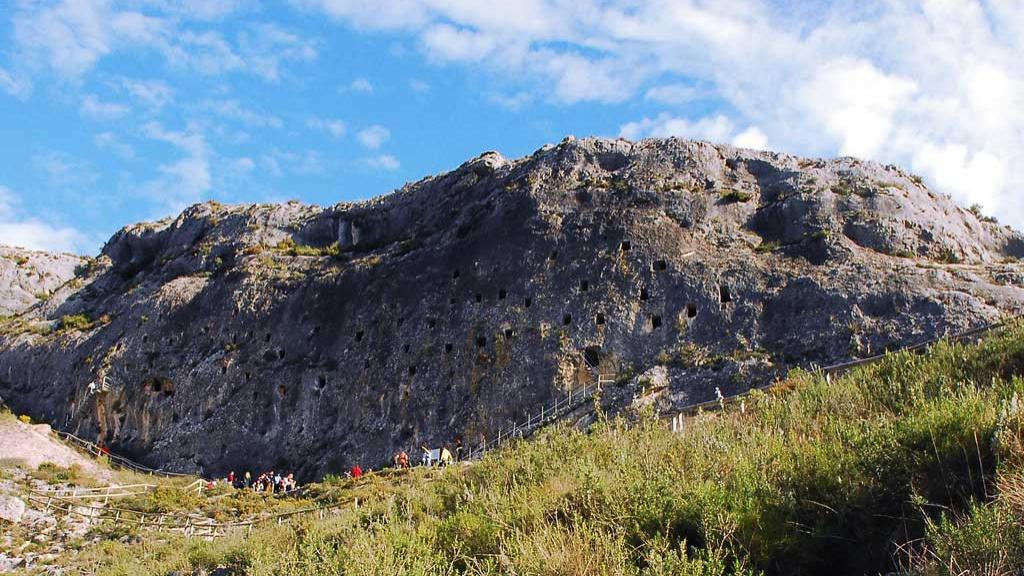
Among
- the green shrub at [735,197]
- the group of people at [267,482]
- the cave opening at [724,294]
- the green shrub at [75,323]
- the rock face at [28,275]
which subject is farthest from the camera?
the rock face at [28,275]

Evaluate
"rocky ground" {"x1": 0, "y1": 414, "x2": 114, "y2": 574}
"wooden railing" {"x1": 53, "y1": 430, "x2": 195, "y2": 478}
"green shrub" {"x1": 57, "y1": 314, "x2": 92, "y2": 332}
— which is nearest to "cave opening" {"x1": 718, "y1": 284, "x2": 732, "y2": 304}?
"rocky ground" {"x1": 0, "y1": 414, "x2": 114, "y2": 574}

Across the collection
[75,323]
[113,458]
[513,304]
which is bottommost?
[113,458]

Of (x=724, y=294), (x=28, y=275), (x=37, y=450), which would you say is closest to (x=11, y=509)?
(x=37, y=450)

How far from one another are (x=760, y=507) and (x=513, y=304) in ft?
77.3

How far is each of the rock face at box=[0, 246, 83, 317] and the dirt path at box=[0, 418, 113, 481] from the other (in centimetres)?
2827

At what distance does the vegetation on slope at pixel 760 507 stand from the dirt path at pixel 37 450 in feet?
Result: 79.7

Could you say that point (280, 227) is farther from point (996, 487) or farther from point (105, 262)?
point (996, 487)

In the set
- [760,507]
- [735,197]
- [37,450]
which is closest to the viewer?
[760,507]

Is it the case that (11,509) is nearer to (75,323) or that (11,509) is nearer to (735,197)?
(75,323)

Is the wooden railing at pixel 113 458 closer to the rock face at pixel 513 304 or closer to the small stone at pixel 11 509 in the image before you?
the rock face at pixel 513 304

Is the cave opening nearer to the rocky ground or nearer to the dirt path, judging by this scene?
the rocky ground

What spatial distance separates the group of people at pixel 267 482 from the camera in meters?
26.8

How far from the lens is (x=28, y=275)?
60594mm

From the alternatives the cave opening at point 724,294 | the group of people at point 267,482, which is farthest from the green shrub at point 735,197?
the group of people at point 267,482
